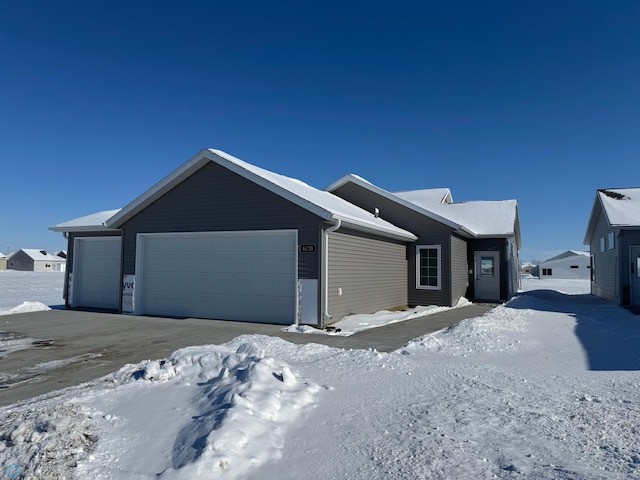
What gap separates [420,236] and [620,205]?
7777 millimetres

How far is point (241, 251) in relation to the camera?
465 inches

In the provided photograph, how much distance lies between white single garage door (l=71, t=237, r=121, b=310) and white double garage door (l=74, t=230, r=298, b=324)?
111 cm

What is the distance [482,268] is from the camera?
19.0 meters

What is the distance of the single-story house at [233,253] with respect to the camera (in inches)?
426

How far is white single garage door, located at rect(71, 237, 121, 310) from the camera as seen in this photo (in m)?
14.6

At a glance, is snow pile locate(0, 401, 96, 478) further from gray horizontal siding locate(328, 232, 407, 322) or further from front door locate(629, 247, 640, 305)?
front door locate(629, 247, 640, 305)

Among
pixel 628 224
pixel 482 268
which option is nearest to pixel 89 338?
pixel 482 268

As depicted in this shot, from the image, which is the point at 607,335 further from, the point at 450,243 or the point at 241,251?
the point at 241,251

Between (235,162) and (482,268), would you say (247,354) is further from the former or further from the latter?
(482,268)

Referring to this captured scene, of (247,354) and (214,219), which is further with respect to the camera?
(214,219)

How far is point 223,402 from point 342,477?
1580 millimetres

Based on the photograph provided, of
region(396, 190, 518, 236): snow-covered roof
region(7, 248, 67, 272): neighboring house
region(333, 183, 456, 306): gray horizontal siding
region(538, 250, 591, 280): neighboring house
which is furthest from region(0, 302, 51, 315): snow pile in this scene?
region(7, 248, 67, 272): neighboring house

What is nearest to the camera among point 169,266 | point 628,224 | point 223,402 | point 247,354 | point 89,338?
point 223,402

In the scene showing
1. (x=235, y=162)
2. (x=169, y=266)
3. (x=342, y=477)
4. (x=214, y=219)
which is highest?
(x=235, y=162)
